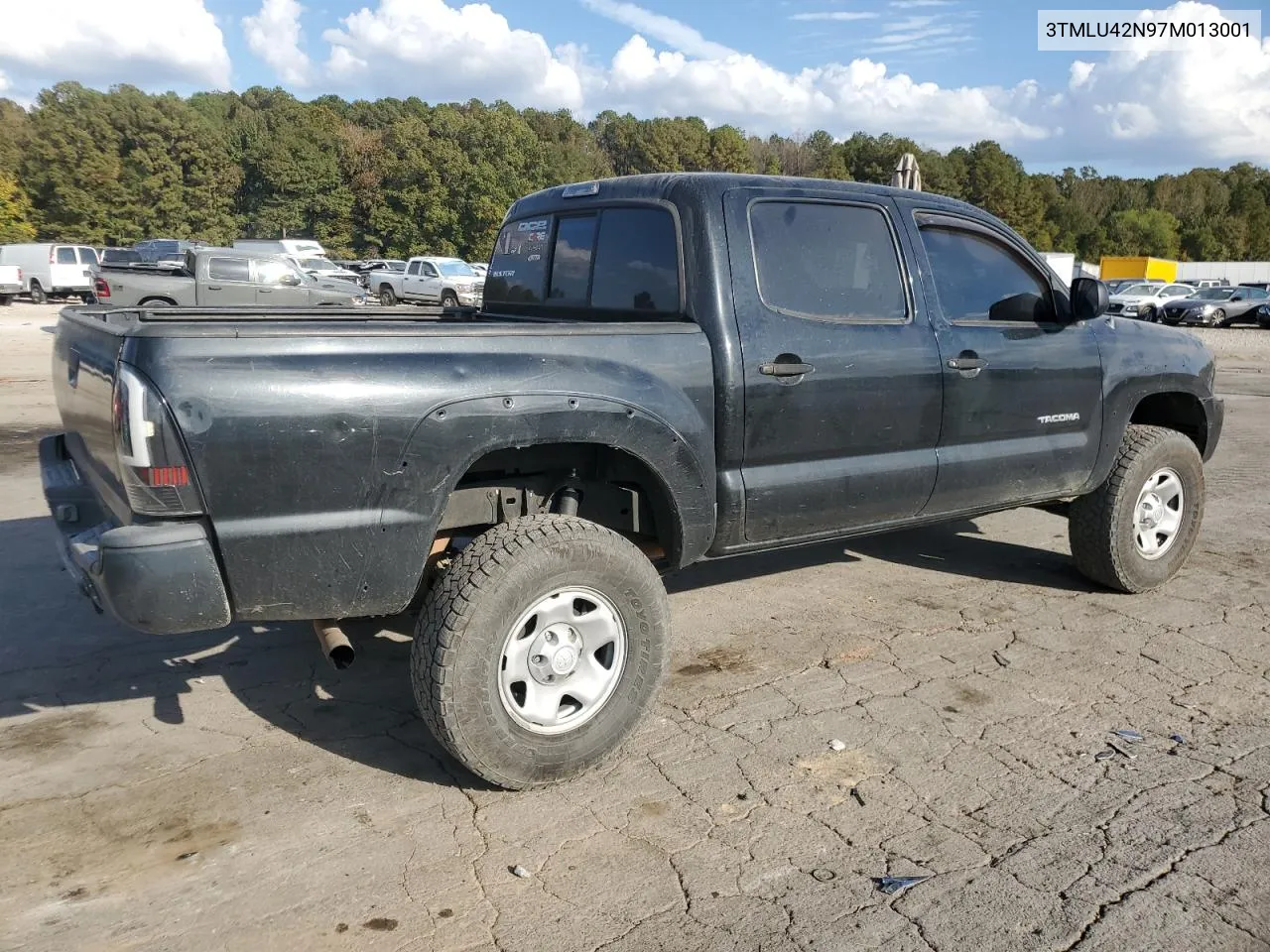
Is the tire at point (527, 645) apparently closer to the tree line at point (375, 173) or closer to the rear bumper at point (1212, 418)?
the rear bumper at point (1212, 418)

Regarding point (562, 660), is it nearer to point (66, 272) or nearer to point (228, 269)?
point (228, 269)

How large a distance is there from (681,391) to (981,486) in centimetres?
179

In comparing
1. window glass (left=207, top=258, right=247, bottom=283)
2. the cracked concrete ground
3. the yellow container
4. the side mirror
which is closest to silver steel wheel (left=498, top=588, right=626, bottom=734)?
the cracked concrete ground

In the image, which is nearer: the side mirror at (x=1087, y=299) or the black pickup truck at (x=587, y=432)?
the black pickup truck at (x=587, y=432)

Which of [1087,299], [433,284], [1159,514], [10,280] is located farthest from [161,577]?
[10,280]

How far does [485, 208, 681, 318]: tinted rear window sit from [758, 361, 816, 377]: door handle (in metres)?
0.40

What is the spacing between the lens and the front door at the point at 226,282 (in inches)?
770

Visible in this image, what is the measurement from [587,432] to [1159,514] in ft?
11.9

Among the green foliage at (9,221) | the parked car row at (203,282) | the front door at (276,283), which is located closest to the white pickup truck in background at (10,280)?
the parked car row at (203,282)

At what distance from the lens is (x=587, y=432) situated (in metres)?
3.35

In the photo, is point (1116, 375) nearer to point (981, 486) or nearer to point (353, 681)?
point (981, 486)

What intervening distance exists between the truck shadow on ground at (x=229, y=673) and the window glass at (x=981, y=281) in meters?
1.71

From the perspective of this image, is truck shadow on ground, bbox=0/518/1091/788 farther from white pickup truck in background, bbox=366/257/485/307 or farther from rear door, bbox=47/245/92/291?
rear door, bbox=47/245/92/291

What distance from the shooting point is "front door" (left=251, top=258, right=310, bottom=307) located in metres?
20.1
